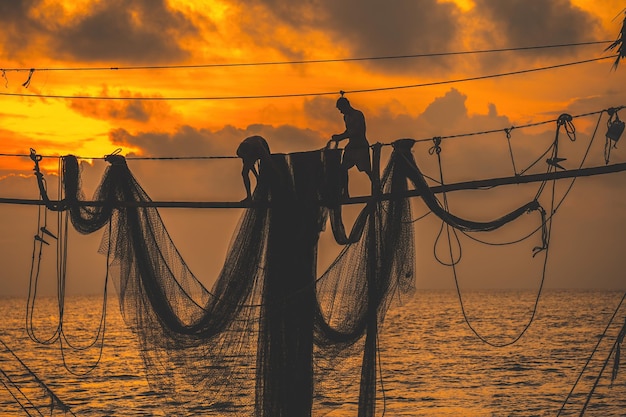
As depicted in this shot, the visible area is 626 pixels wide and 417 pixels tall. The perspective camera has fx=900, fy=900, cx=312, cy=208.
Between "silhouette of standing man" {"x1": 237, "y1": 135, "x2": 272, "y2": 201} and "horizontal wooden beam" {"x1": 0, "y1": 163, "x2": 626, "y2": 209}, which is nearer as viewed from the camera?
"horizontal wooden beam" {"x1": 0, "y1": 163, "x2": 626, "y2": 209}

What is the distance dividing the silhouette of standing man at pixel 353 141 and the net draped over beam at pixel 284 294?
18 centimetres

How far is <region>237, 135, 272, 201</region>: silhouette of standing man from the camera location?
11345mm

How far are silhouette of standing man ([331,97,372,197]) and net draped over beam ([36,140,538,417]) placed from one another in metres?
0.18

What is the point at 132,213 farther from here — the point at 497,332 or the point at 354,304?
the point at 497,332

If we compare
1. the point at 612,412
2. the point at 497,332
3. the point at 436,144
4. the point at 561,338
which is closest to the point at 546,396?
the point at 612,412

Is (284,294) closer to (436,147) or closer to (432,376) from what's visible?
(436,147)

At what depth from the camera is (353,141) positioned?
11.5 metres

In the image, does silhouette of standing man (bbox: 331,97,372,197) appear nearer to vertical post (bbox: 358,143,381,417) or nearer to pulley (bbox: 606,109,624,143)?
vertical post (bbox: 358,143,381,417)

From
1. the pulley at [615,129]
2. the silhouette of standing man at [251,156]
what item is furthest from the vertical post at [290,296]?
the pulley at [615,129]

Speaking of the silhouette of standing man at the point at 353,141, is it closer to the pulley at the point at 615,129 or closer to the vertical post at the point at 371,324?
the vertical post at the point at 371,324

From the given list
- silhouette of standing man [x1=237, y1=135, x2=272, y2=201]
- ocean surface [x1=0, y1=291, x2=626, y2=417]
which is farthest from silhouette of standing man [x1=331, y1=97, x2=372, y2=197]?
ocean surface [x1=0, y1=291, x2=626, y2=417]

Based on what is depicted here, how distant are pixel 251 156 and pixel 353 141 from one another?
4.34 ft

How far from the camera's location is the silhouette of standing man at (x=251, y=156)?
11345mm

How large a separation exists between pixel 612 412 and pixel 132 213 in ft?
79.0
